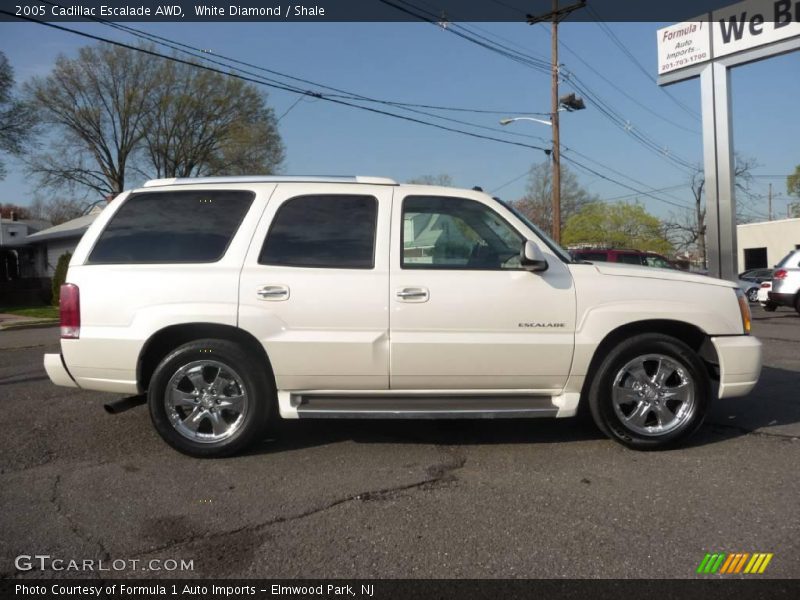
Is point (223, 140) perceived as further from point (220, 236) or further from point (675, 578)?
point (675, 578)

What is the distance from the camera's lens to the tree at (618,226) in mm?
52781

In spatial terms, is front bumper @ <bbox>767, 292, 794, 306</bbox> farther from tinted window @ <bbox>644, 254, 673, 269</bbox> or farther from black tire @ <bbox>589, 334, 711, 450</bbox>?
black tire @ <bbox>589, 334, 711, 450</bbox>

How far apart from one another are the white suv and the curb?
13418 millimetres

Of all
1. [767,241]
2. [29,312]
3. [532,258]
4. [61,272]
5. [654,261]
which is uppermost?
[767,241]

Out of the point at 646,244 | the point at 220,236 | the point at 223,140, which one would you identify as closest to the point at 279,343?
the point at 220,236

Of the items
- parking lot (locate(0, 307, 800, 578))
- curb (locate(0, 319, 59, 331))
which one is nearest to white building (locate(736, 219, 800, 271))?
curb (locate(0, 319, 59, 331))

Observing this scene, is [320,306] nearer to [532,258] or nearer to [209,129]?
[532,258]

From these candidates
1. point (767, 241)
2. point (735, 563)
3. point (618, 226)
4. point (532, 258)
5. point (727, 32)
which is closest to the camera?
point (735, 563)

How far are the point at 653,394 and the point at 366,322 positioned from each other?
206 cm

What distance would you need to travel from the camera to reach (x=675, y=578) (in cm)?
277

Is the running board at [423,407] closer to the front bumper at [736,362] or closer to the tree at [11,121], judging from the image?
the front bumper at [736,362]

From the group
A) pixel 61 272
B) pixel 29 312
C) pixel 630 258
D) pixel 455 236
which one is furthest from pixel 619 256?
pixel 29 312

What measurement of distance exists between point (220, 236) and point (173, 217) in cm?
39

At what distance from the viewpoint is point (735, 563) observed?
2.90 meters
